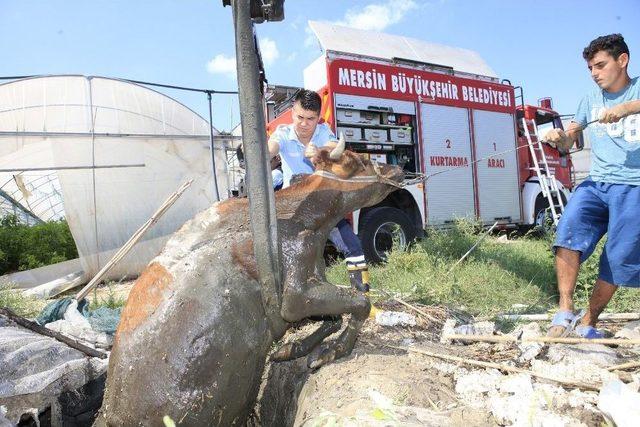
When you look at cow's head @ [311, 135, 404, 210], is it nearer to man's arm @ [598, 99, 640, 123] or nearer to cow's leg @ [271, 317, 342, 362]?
cow's leg @ [271, 317, 342, 362]

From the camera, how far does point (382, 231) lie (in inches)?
283

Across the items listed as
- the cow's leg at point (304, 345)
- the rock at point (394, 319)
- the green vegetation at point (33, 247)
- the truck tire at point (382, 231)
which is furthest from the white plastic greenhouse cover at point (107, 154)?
the cow's leg at point (304, 345)

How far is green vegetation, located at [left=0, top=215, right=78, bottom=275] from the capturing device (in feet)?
39.3

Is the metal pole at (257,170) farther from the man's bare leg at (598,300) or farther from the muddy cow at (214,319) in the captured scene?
the man's bare leg at (598,300)

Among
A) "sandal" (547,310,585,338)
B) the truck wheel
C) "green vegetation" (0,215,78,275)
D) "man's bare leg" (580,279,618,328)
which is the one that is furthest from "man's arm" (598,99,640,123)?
"green vegetation" (0,215,78,275)

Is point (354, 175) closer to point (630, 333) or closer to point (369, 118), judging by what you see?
point (630, 333)

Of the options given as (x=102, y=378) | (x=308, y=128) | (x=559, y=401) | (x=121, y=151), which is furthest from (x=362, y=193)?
(x=121, y=151)

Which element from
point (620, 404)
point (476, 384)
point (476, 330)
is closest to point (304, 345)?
point (476, 384)

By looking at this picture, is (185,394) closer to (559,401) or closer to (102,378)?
(102,378)

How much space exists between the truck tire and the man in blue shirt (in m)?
2.80

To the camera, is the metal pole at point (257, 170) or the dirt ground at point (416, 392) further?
the metal pole at point (257, 170)

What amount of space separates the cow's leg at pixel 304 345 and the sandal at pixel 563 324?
139cm

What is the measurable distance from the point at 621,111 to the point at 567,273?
3.69 feet

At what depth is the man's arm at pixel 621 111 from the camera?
9.52 ft
